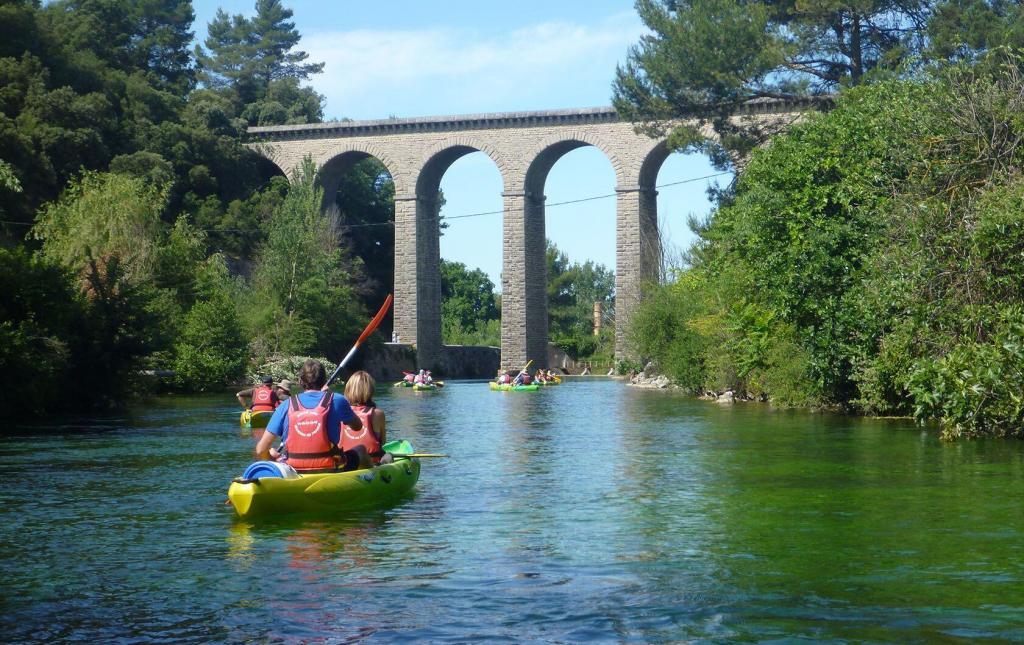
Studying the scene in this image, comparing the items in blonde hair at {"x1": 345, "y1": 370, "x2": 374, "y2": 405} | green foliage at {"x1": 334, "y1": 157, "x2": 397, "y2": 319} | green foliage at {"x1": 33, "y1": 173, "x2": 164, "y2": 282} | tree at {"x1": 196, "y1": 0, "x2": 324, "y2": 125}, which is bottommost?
blonde hair at {"x1": 345, "y1": 370, "x2": 374, "y2": 405}

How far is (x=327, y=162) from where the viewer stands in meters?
65.6

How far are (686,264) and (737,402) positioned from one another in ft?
48.0

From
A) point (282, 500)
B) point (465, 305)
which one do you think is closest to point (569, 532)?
point (282, 500)

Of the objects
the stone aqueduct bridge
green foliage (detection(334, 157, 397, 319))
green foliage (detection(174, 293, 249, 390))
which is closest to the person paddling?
green foliage (detection(174, 293, 249, 390))

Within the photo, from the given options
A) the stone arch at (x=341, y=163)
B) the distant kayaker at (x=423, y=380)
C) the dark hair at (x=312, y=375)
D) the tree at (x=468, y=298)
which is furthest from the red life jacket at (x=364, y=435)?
the tree at (x=468, y=298)

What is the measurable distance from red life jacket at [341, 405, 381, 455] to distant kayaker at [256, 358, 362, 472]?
603mm

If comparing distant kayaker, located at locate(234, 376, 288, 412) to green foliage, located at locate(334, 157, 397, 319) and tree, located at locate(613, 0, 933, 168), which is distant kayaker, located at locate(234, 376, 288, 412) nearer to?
tree, located at locate(613, 0, 933, 168)

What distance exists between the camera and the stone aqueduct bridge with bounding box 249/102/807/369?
58.4 meters

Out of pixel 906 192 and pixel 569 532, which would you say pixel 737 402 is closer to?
pixel 906 192

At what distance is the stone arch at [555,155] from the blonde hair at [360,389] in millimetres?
46855

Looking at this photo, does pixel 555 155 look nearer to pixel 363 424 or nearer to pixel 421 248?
pixel 421 248

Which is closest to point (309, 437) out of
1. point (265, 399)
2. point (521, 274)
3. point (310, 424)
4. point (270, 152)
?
point (310, 424)

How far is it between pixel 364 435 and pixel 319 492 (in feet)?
4.01

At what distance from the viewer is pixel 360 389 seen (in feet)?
41.1
